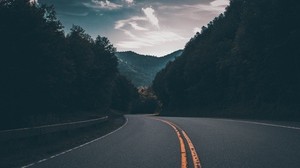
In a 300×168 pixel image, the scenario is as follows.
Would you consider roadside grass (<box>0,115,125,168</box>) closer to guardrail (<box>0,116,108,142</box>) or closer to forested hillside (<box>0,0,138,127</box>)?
guardrail (<box>0,116,108,142</box>)

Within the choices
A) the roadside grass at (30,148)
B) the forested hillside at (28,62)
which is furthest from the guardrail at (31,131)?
the forested hillside at (28,62)

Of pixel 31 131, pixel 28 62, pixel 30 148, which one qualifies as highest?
pixel 28 62

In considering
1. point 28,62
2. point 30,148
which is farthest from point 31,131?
point 28,62

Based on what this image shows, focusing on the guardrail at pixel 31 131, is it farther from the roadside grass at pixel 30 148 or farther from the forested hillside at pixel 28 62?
the forested hillside at pixel 28 62

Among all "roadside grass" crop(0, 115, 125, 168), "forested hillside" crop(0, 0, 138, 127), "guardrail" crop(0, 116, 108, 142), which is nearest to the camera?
"roadside grass" crop(0, 115, 125, 168)

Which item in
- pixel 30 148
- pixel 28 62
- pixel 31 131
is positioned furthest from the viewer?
pixel 28 62

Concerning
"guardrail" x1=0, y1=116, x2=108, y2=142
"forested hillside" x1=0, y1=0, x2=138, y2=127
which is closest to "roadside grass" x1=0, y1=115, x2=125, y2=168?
"guardrail" x1=0, y1=116, x2=108, y2=142

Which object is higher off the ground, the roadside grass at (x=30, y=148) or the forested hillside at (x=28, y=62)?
the forested hillside at (x=28, y=62)

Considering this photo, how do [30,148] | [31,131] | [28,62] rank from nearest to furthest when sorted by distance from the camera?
[31,131]
[30,148]
[28,62]

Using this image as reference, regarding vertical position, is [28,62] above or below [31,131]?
above

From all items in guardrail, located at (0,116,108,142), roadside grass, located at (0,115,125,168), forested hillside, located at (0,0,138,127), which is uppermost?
forested hillside, located at (0,0,138,127)

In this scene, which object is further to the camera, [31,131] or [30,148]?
[30,148]

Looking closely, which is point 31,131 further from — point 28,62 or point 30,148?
point 28,62

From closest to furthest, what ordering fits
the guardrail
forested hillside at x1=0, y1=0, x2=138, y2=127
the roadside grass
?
the roadside grass < the guardrail < forested hillside at x1=0, y1=0, x2=138, y2=127
